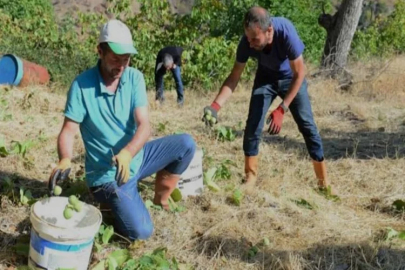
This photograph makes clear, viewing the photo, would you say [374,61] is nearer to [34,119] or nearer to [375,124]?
[375,124]

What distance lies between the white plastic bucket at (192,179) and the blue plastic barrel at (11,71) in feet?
15.0

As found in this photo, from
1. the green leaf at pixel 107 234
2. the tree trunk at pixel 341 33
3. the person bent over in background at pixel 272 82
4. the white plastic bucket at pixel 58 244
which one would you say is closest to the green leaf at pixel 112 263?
the white plastic bucket at pixel 58 244

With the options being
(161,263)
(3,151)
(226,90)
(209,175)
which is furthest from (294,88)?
(3,151)

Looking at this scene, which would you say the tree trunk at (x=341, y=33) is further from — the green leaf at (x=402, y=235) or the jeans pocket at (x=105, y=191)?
the jeans pocket at (x=105, y=191)

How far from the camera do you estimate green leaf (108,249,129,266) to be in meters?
2.99

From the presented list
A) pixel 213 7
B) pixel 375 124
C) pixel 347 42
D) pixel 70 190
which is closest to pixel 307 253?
pixel 70 190

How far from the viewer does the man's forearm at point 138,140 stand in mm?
3066

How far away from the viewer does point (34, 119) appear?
579 centimetres

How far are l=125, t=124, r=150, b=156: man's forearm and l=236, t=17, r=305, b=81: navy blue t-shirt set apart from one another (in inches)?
46.8

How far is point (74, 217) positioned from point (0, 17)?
33.4 feet

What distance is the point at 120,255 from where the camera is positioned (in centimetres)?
302

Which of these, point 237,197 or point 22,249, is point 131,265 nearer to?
point 22,249

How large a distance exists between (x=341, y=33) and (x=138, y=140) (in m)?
7.27

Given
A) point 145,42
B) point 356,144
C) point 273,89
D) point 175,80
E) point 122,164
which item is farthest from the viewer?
point 145,42
